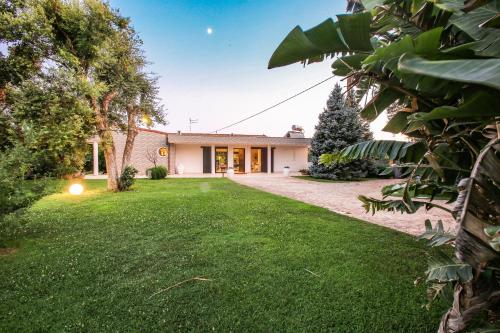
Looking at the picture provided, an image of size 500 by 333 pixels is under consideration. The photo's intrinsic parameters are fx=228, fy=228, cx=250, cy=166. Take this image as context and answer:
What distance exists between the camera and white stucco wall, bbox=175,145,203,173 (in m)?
25.8

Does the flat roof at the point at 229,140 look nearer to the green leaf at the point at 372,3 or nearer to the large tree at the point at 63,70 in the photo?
the large tree at the point at 63,70

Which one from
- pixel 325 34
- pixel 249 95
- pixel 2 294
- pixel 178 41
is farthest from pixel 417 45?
pixel 249 95

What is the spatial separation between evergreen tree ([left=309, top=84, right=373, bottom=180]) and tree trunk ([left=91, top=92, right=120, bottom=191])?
14.0 metres

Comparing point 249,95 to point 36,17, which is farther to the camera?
point 249,95

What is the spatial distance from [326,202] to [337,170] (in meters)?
9.33

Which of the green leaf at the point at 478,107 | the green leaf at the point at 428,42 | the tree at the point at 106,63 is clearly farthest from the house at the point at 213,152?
the green leaf at the point at 478,107

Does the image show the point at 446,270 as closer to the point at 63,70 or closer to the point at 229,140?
the point at 63,70

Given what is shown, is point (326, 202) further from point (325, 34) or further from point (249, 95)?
point (249, 95)

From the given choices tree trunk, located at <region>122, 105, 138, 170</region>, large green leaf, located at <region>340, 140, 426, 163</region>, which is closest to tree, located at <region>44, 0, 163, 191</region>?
tree trunk, located at <region>122, 105, 138, 170</region>

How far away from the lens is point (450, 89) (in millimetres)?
1185

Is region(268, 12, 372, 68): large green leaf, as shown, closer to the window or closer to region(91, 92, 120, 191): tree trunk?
region(91, 92, 120, 191): tree trunk

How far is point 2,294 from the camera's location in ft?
10.3

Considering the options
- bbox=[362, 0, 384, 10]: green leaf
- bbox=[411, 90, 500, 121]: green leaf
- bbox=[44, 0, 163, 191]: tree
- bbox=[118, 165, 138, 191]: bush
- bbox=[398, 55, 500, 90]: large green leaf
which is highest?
Result: bbox=[44, 0, 163, 191]: tree

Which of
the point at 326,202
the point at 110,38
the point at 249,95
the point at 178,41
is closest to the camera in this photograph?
the point at 326,202
